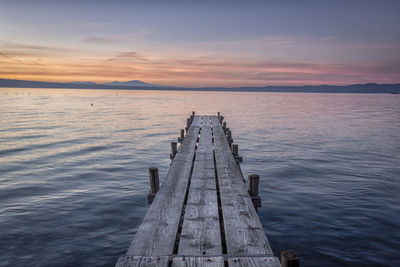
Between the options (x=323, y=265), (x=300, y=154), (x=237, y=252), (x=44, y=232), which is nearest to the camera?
(x=237, y=252)

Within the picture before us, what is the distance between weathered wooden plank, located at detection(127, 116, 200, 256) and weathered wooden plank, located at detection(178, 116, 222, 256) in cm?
22

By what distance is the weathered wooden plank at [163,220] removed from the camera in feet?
15.4

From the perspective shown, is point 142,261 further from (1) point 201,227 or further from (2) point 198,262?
(1) point 201,227

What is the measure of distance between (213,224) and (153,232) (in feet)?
3.83

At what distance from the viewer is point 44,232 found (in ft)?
30.0

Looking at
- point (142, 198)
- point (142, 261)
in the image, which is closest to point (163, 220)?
point (142, 261)

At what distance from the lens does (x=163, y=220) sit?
5.69 m

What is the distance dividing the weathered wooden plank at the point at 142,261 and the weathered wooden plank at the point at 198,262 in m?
0.18

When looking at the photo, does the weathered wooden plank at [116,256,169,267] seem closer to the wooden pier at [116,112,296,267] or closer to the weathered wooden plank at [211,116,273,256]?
the wooden pier at [116,112,296,267]

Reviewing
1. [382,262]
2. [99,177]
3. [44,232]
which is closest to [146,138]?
[99,177]

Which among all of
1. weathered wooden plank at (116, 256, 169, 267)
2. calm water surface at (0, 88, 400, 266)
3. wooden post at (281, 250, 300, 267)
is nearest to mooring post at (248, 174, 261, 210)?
calm water surface at (0, 88, 400, 266)

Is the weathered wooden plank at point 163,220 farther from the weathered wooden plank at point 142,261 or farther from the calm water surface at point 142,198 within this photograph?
the calm water surface at point 142,198

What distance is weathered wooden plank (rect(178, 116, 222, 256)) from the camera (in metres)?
4.71

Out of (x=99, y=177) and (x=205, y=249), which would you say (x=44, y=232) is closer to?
(x=99, y=177)
